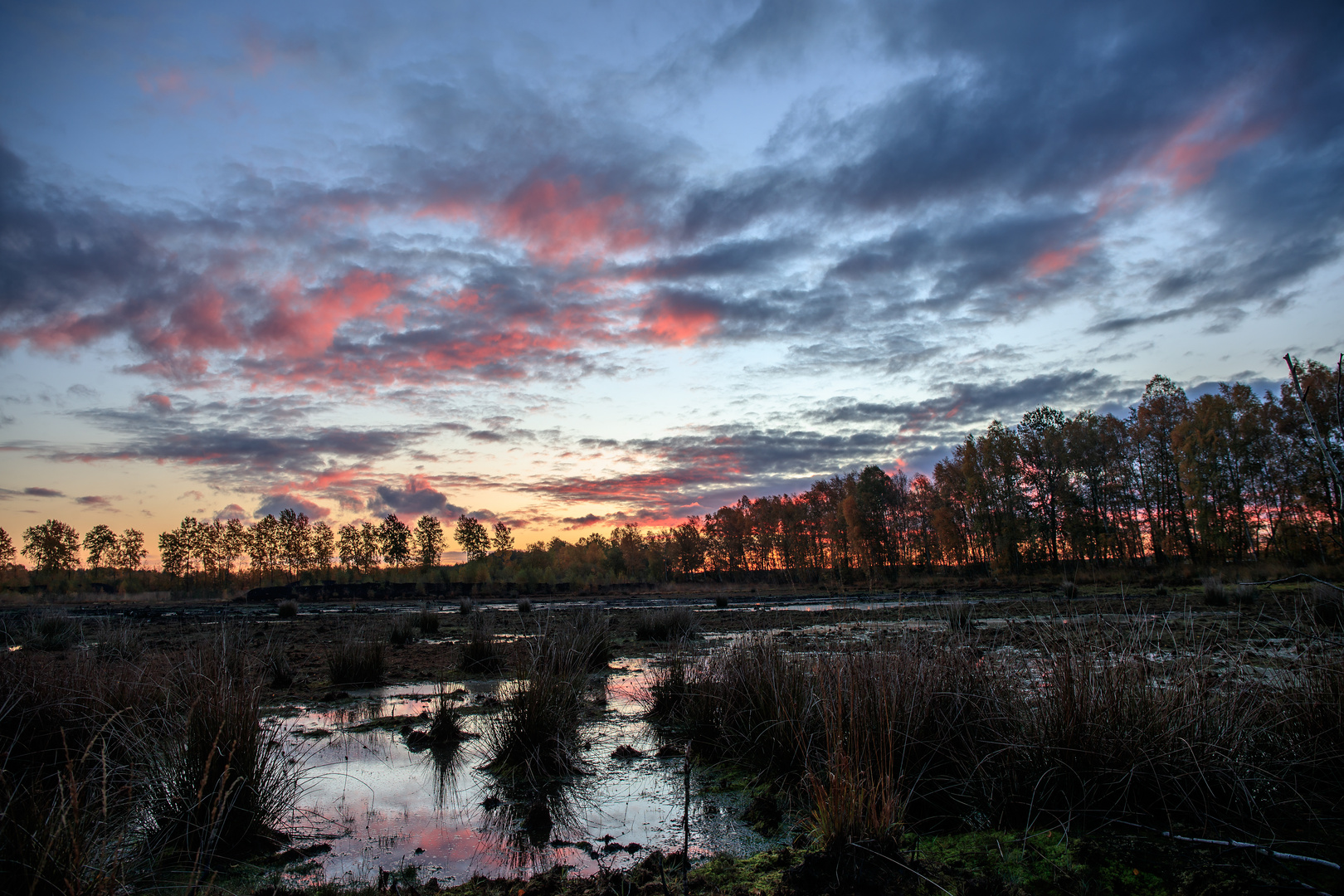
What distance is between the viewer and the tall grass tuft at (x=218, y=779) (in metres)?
4.30

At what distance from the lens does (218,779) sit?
4266 mm

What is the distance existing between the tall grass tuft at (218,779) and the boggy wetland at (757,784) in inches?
1.0

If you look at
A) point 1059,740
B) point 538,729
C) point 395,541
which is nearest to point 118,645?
point 538,729

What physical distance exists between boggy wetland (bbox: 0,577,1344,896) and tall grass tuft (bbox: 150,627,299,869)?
0.02 m

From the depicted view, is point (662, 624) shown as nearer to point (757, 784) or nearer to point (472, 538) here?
point (757, 784)

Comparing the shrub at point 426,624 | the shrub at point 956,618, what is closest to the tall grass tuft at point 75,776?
the shrub at point 956,618

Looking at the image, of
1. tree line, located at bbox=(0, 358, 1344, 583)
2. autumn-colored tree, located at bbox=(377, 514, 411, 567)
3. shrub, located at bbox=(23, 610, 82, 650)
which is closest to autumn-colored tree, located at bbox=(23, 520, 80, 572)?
tree line, located at bbox=(0, 358, 1344, 583)

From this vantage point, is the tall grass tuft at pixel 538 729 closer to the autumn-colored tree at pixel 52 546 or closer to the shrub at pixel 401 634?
the shrub at pixel 401 634

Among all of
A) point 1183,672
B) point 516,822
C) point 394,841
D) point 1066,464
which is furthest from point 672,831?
point 1066,464

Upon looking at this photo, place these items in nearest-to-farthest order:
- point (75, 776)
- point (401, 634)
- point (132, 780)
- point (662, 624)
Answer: point (132, 780)
point (75, 776)
point (401, 634)
point (662, 624)

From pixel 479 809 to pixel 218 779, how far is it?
1945 mm

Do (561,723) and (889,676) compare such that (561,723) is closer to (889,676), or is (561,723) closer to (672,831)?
(672,831)

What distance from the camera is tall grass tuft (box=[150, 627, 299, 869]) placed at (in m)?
4.30

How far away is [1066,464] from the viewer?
2201 inches
